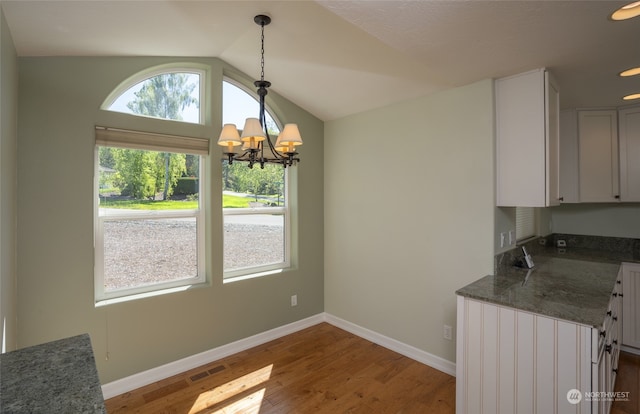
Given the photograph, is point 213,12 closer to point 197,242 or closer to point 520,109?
point 197,242

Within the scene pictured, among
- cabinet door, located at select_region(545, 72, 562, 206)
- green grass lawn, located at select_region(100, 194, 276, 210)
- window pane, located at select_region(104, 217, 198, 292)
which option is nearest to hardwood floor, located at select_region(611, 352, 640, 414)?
cabinet door, located at select_region(545, 72, 562, 206)

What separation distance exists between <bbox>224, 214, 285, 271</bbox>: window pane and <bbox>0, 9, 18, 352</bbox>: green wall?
157 cm

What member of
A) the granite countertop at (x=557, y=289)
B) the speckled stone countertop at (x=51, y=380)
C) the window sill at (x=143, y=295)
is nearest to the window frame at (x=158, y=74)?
the window sill at (x=143, y=295)

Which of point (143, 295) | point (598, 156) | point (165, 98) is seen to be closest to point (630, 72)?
point (598, 156)

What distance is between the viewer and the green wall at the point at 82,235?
212cm

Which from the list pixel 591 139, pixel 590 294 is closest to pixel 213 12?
pixel 590 294

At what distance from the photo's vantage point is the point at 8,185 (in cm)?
180

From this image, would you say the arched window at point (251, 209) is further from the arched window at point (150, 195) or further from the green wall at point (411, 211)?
the green wall at point (411, 211)

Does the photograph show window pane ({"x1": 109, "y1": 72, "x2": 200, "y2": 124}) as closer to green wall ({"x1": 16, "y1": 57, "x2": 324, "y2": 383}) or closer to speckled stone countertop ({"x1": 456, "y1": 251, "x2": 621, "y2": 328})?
green wall ({"x1": 16, "y1": 57, "x2": 324, "y2": 383})

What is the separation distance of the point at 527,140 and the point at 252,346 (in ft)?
10.4

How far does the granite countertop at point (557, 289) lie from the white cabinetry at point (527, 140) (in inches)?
22.4

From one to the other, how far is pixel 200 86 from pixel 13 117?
148 centimetres

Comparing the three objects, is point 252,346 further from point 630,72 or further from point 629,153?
point 629,153

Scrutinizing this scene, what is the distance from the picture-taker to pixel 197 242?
3010 mm
